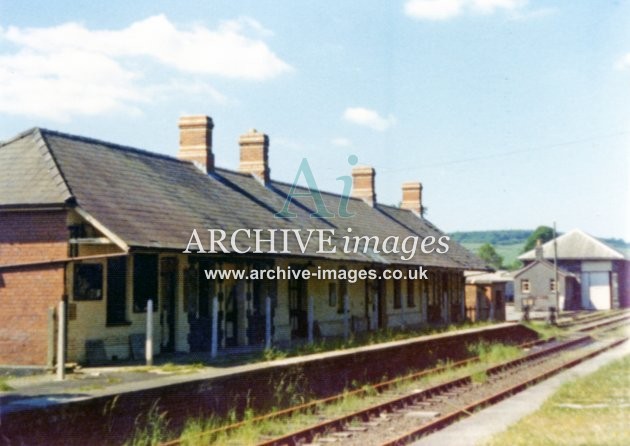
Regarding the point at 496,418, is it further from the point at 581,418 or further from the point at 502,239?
the point at 502,239

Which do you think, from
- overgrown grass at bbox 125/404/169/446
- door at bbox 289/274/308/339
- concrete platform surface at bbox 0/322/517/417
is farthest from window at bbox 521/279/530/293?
overgrown grass at bbox 125/404/169/446

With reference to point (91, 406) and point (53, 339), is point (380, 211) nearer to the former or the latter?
point (53, 339)

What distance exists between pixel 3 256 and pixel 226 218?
5892mm

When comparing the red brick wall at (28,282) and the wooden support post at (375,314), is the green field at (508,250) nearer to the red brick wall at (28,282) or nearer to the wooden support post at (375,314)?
the wooden support post at (375,314)

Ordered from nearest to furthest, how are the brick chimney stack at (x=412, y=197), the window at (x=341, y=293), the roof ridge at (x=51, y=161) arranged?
the roof ridge at (x=51, y=161) → the window at (x=341, y=293) → the brick chimney stack at (x=412, y=197)

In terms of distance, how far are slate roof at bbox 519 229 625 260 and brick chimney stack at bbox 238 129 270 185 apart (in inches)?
1699

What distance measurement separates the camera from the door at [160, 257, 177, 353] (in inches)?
655

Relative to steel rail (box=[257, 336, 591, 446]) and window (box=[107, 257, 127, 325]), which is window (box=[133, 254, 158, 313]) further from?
steel rail (box=[257, 336, 591, 446])

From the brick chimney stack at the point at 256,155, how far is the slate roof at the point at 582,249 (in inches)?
1699

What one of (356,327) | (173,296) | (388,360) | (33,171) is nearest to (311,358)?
(388,360)

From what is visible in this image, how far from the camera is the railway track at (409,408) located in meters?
10.7

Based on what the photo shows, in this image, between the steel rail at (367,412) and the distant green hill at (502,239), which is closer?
the steel rail at (367,412)

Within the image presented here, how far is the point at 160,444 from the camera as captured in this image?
9.54 m

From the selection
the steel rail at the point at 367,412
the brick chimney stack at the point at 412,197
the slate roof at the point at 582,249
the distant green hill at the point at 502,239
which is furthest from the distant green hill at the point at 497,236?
the steel rail at the point at 367,412
